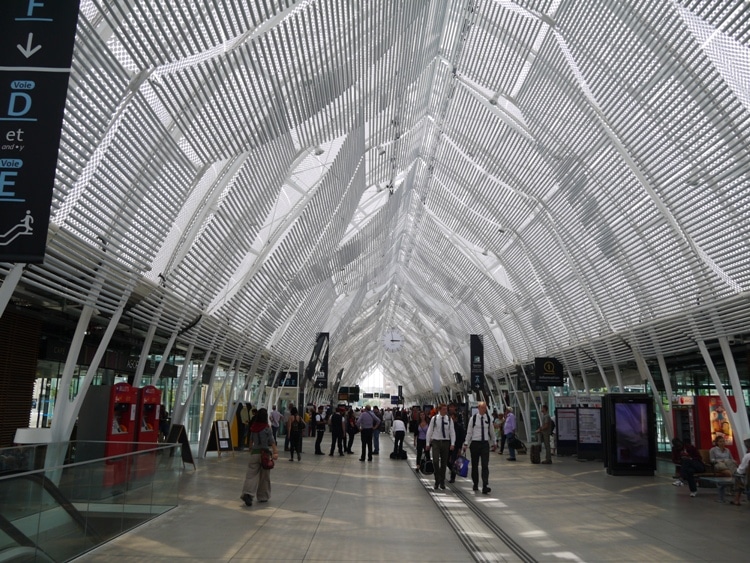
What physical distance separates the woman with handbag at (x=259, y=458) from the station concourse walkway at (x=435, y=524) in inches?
9.5

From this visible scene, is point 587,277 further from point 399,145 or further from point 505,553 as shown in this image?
point 505,553

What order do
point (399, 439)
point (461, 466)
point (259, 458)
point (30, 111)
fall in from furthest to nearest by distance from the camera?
point (399, 439) < point (461, 466) < point (259, 458) < point (30, 111)

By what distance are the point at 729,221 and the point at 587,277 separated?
32.7ft

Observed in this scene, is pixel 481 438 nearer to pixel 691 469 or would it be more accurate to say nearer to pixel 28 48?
pixel 691 469

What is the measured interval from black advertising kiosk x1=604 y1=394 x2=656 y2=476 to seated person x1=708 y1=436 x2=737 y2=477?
374 centimetres

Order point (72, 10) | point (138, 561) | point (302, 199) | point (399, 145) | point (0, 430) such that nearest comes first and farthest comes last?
1. point (72, 10)
2. point (138, 561)
3. point (0, 430)
4. point (302, 199)
5. point (399, 145)

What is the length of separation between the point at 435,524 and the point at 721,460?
26.4ft

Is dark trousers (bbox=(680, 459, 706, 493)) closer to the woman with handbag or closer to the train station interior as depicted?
the train station interior

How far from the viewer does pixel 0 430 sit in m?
16.8

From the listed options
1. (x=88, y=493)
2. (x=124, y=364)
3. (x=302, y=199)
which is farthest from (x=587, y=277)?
(x=88, y=493)

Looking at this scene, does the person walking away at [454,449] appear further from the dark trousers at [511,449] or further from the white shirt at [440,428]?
the dark trousers at [511,449]

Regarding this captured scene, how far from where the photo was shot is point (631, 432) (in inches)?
792

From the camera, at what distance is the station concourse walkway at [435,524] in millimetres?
8992

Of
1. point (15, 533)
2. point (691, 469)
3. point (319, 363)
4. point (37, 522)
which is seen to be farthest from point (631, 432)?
point (319, 363)
